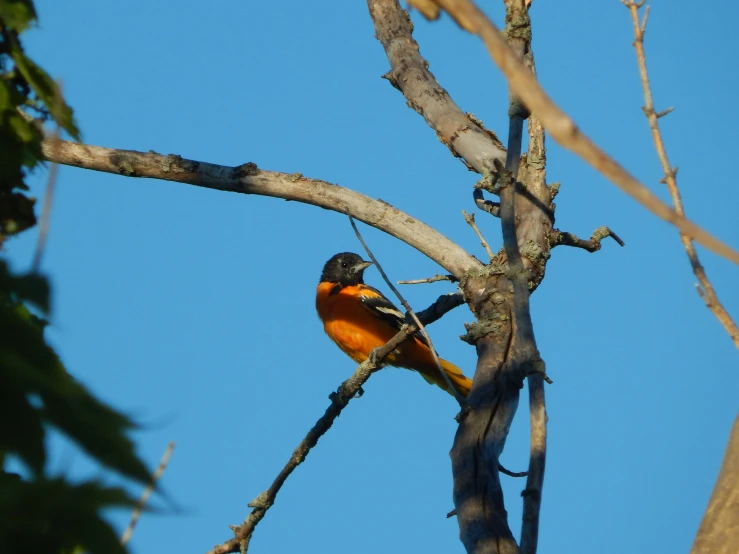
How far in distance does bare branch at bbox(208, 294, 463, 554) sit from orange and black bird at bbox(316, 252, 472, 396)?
3520mm

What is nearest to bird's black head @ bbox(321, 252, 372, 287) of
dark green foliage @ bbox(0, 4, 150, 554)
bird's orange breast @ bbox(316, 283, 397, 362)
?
bird's orange breast @ bbox(316, 283, 397, 362)

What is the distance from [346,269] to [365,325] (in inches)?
47.8

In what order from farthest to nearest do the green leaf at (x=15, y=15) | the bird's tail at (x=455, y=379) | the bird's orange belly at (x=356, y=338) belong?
the bird's orange belly at (x=356, y=338) < the bird's tail at (x=455, y=379) < the green leaf at (x=15, y=15)

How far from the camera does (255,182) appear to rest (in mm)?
5195

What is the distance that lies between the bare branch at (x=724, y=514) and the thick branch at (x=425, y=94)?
3123 millimetres

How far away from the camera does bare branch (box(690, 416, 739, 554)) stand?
1719 mm

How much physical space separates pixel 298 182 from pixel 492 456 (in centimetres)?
234

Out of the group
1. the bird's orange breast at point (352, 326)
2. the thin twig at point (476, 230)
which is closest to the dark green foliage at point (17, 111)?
the thin twig at point (476, 230)

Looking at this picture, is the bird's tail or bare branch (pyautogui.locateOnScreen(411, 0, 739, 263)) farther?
the bird's tail

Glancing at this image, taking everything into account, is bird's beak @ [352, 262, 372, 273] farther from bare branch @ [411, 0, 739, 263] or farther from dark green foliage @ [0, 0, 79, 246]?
bare branch @ [411, 0, 739, 263]

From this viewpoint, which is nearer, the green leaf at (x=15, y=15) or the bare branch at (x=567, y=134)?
the bare branch at (x=567, y=134)

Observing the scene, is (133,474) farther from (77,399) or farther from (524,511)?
(524,511)

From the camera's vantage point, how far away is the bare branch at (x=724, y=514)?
1719 millimetres

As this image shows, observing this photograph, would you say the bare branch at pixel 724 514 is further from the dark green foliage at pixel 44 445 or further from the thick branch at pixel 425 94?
the thick branch at pixel 425 94
